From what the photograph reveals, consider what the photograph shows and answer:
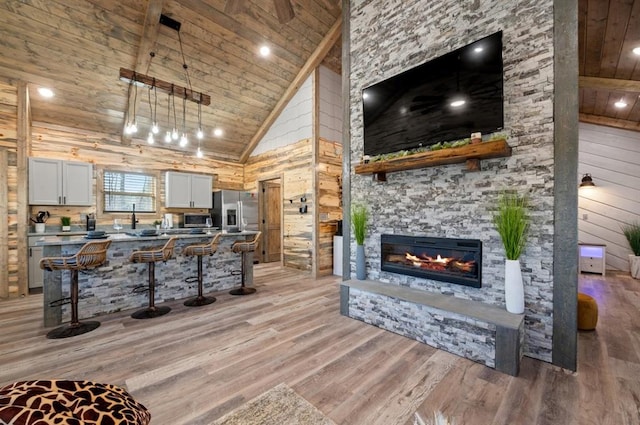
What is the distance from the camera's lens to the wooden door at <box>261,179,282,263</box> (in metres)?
7.35

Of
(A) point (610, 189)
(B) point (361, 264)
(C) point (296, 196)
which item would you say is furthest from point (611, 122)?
(C) point (296, 196)

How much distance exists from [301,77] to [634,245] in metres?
7.64

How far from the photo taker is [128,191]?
6.05 m

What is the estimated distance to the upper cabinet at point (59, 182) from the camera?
4688mm

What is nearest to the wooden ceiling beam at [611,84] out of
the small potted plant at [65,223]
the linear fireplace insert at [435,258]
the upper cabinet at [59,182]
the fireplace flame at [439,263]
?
the linear fireplace insert at [435,258]

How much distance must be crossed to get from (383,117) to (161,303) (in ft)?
13.5

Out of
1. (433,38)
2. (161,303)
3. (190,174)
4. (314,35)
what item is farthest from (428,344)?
(190,174)

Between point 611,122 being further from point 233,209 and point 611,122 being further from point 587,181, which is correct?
point 233,209

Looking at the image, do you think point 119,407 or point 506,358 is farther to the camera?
point 506,358

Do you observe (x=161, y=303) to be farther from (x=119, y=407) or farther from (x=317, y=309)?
(x=119, y=407)

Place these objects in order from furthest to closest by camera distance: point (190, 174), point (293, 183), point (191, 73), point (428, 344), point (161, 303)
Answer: point (190, 174) → point (293, 183) → point (191, 73) → point (161, 303) → point (428, 344)

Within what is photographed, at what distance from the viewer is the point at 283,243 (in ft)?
21.0

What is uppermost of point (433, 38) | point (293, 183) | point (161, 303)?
point (433, 38)

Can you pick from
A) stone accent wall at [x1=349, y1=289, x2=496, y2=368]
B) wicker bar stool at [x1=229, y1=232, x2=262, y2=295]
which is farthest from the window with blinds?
stone accent wall at [x1=349, y1=289, x2=496, y2=368]
